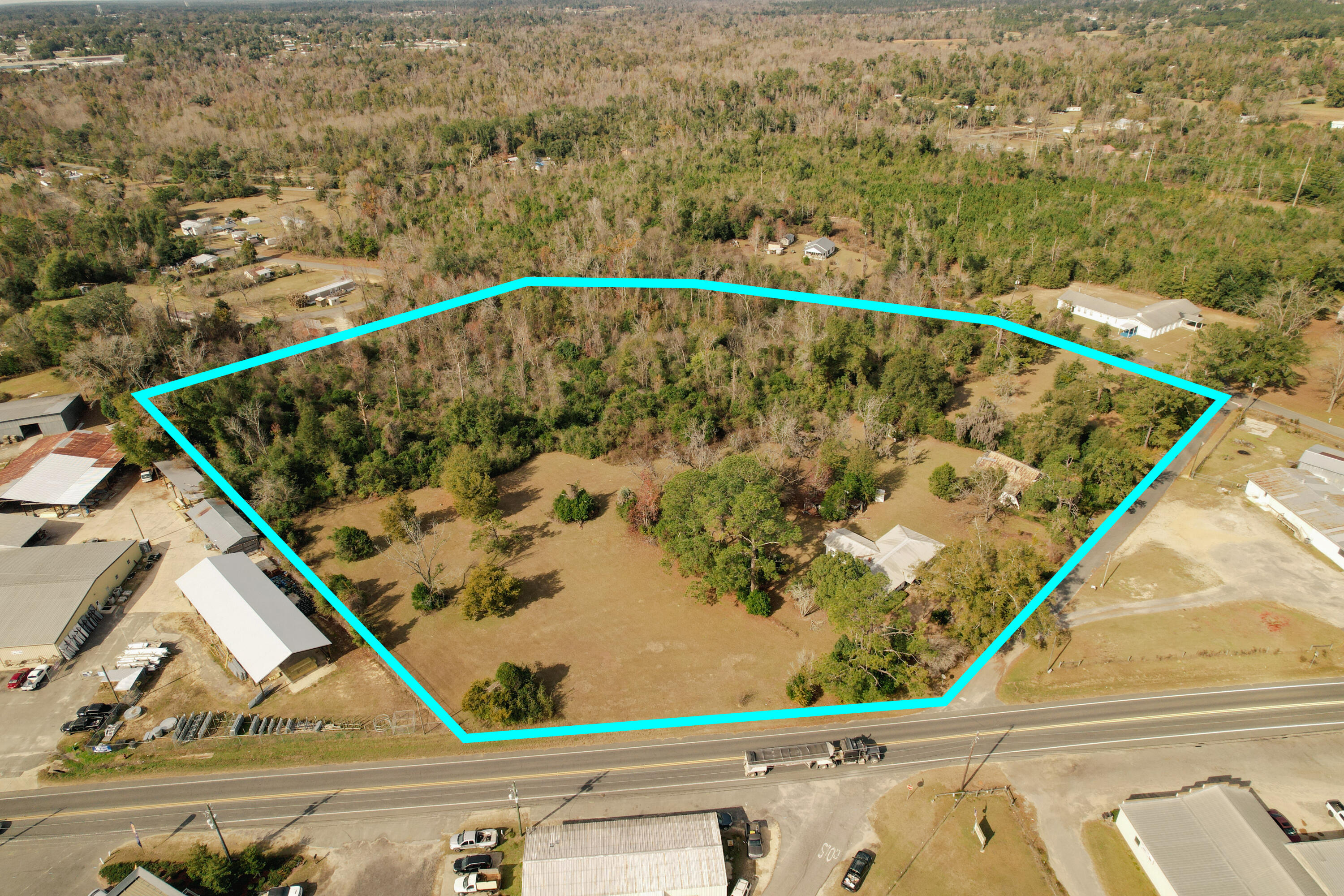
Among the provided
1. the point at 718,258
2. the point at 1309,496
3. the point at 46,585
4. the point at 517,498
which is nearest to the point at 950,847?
the point at 517,498

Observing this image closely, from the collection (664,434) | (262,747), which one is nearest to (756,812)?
(262,747)

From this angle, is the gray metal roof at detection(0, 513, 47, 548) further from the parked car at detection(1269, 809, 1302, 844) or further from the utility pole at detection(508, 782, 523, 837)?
the parked car at detection(1269, 809, 1302, 844)

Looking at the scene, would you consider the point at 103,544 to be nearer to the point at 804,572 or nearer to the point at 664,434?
the point at 664,434

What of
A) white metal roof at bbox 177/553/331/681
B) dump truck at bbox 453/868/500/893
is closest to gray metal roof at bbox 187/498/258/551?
white metal roof at bbox 177/553/331/681

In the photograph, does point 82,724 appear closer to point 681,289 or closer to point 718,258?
point 681,289

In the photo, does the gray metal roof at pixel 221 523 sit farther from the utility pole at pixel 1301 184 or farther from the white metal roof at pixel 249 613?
the utility pole at pixel 1301 184
